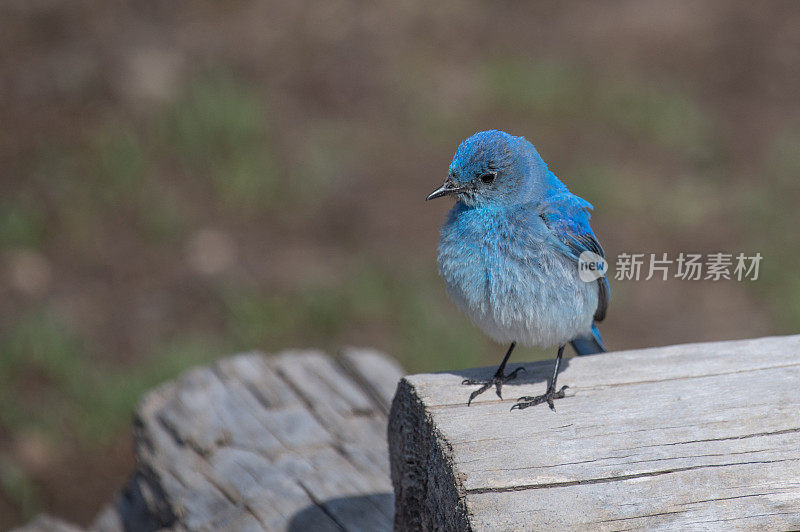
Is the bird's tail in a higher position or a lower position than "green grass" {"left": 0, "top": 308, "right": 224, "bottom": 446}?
higher

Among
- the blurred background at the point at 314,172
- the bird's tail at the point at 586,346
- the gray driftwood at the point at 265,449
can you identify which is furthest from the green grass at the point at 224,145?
the bird's tail at the point at 586,346

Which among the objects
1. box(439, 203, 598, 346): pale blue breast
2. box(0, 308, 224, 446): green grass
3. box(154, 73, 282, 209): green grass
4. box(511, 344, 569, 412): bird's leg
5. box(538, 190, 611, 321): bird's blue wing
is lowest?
box(0, 308, 224, 446): green grass

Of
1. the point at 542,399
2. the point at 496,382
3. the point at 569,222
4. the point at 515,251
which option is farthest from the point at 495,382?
the point at 569,222

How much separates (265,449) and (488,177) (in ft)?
Result: 5.74

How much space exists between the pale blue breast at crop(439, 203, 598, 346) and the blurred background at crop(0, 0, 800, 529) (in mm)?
2554

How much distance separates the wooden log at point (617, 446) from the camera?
9.33ft

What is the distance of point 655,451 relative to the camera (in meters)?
3.03

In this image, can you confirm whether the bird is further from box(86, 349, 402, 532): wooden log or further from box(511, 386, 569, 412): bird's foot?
box(86, 349, 402, 532): wooden log

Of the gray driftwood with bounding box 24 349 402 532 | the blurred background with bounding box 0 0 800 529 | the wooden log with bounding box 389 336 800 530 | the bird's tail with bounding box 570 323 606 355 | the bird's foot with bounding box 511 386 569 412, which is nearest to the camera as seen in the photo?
the wooden log with bounding box 389 336 800 530

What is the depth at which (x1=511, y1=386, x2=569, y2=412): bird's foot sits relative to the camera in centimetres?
330

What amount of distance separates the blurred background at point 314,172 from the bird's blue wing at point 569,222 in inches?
101

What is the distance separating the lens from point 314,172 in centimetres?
745

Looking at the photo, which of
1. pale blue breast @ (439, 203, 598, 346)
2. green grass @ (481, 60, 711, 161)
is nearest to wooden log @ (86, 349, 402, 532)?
pale blue breast @ (439, 203, 598, 346)

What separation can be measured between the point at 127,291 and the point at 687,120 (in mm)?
5030
